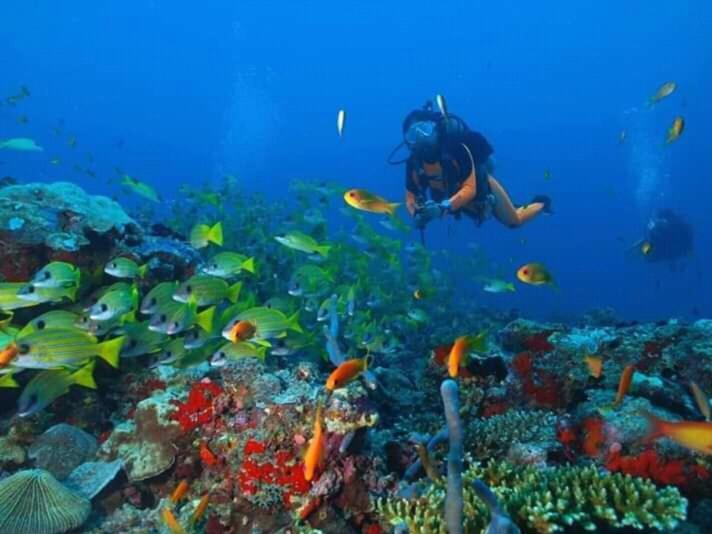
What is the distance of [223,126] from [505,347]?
143580mm

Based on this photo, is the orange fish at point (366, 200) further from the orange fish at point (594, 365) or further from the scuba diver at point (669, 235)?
the scuba diver at point (669, 235)

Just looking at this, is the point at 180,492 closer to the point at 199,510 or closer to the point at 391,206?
the point at 199,510

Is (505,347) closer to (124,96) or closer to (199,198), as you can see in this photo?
(199,198)

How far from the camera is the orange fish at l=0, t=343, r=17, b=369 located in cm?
407

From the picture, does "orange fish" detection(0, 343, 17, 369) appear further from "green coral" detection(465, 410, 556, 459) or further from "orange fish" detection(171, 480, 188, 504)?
"green coral" detection(465, 410, 556, 459)

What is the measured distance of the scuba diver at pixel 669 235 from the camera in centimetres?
1966

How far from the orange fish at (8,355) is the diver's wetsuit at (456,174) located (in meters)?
6.48

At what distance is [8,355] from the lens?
4.11m

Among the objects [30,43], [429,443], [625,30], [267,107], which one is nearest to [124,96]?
[30,43]

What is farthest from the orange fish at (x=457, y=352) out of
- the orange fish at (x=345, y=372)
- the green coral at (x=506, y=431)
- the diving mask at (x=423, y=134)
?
the diving mask at (x=423, y=134)

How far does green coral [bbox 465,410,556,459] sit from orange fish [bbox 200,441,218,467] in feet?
7.48

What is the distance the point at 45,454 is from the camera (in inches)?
209

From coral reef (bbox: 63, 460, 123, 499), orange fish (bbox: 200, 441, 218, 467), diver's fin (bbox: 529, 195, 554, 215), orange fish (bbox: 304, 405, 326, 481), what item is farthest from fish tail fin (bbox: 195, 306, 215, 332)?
diver's fin (bbox: 529, 195, 554, 215)

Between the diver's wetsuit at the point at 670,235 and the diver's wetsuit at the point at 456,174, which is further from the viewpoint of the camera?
Result: the diver's wetsuit at the point at 670,235
